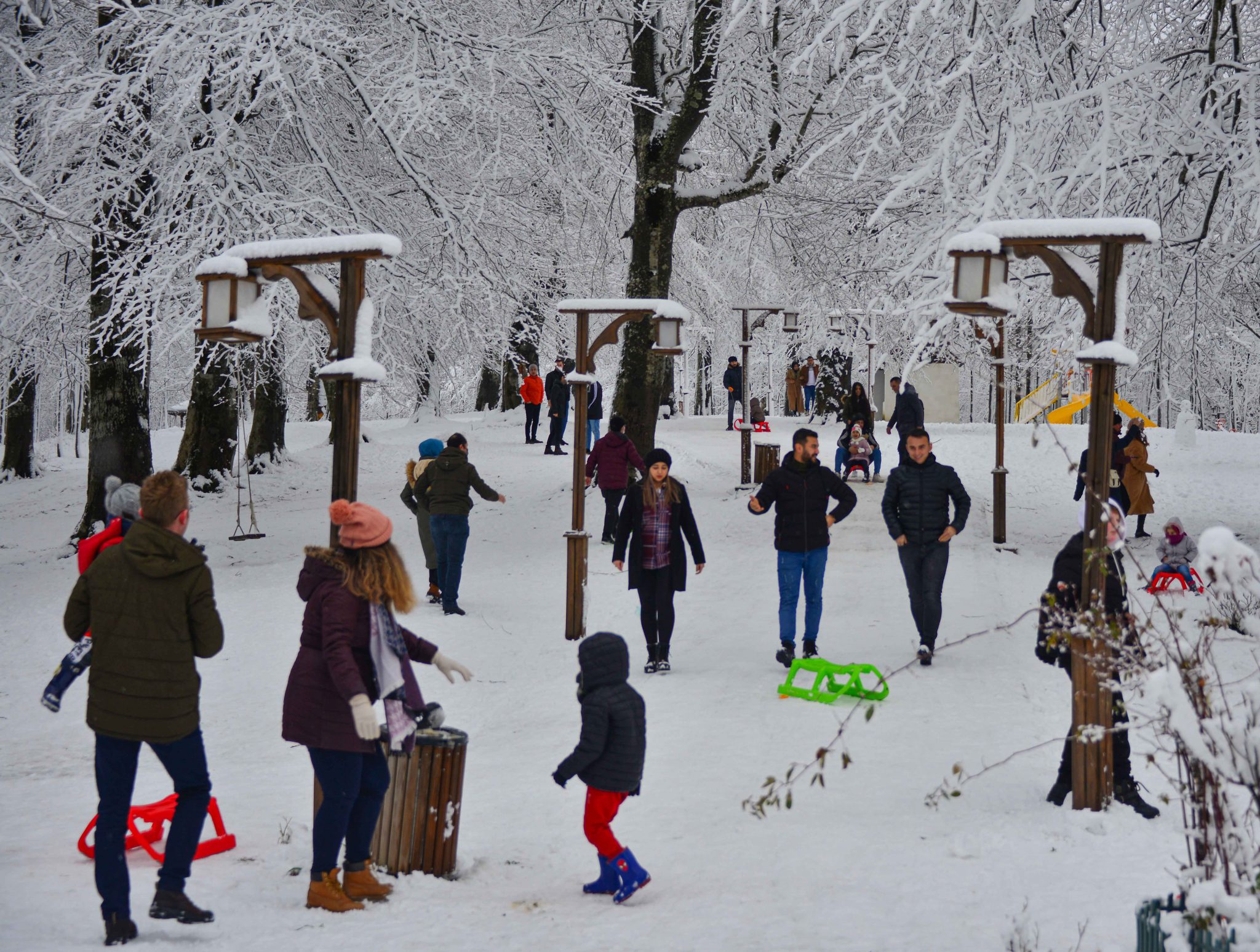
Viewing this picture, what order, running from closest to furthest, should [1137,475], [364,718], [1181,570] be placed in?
[364,718] → [1181,570] → [1137,475]

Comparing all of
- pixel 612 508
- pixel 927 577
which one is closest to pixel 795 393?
pixel 612 508

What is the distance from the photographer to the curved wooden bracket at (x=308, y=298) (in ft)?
19.2

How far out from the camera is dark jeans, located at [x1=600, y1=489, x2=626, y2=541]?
13822 mm

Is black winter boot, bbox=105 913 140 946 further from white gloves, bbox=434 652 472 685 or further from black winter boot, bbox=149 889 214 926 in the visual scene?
white gloves, bbox=434 652 472 685

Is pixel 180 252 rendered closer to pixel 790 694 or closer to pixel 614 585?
pixel 614 585

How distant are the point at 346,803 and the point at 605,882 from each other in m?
1.21

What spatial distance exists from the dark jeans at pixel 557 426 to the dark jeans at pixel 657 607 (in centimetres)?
1369

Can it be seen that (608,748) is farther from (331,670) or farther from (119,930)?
(119,930)

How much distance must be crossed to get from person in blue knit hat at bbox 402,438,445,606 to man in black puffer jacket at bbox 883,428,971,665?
4641 millimetres

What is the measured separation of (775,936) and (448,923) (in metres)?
1.27

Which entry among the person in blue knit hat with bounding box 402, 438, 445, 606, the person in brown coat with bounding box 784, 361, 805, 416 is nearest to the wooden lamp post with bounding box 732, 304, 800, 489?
the person in blue knit hat with bounding box 402, 438, 445, 606

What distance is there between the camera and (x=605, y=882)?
5273 mm

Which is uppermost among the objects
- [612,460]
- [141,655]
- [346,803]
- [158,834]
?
[612,460]

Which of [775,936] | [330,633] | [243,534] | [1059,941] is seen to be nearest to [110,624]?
[330,633]
